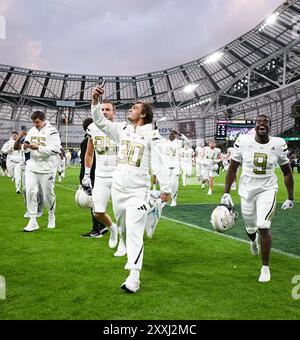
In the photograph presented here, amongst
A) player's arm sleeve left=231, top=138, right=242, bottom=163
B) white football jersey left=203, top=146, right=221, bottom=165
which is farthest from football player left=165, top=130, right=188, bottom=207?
player's arm sleeve left=231, top=138, right=242, bottom=163

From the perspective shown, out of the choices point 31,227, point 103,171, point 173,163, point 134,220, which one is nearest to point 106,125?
point 134,220

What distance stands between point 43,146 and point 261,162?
13.7 feet

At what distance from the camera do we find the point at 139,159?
4828 mm

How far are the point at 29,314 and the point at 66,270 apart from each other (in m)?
1.56

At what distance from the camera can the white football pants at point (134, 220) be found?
15.0 feet

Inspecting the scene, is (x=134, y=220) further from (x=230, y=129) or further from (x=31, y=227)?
(x=230, y=129)

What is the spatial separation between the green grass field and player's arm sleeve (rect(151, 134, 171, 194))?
117 cm

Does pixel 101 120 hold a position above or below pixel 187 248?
above

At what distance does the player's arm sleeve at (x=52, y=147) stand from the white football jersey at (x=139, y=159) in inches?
117

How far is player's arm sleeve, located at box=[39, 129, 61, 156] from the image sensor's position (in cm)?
762

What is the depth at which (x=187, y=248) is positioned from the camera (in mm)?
6875
